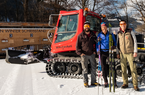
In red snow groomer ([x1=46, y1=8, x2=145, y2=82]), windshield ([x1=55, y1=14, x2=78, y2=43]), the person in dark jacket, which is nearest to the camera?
the person in dark jacket

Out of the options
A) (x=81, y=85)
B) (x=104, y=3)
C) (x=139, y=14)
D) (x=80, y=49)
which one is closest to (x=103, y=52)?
(x=80, y=49)

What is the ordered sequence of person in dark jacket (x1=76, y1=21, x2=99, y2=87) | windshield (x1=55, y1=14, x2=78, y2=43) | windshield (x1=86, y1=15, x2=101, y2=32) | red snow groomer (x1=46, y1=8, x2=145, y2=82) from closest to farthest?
person in dark jacket (x1=76, y1=21, x2=99, y2=87) < red snow groomer (x1=46, y1=8, x2=145, y2=82) < windshield (x1=55, y1=14, x2=78, y2=43) < windshield (x1=86, y1=15, x2=101, y2=32)

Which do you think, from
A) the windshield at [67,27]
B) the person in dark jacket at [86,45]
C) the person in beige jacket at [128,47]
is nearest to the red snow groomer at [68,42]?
the windshield at [67,27]

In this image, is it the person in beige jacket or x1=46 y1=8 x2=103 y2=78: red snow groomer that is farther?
x1=46 y1=8 x2=103 y2=78: red snow groomer

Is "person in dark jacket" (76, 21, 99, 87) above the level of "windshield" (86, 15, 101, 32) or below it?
below

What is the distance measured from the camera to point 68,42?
471cm

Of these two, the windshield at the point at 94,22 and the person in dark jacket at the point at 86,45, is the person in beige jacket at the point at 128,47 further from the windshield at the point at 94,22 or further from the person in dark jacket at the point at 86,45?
the windshield at the point at 94,22

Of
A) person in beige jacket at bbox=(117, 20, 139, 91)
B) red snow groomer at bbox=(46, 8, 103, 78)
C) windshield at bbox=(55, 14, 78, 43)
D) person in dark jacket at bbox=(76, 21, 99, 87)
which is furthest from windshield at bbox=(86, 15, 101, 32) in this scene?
person in beige jacket at bbox=(117, 20, 139, 91)

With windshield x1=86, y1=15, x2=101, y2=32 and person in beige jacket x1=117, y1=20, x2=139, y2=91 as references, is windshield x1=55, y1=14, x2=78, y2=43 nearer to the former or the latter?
windshield x1=86, y1=15, x2=101, y2=32

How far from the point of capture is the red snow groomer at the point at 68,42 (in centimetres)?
468

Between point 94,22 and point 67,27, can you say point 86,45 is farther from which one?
point 94,22

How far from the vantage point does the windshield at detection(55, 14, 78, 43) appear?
4.77 meters

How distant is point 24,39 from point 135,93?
10.8 m

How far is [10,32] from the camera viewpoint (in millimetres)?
11648
